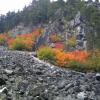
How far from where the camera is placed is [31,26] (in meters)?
130

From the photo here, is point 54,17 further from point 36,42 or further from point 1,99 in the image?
point 1,99

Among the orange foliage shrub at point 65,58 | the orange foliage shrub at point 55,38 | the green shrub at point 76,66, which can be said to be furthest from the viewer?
the orange foliage shrub at point 55,38

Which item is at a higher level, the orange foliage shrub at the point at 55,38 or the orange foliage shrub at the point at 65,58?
the orange foliage shrub at the point at 55,38

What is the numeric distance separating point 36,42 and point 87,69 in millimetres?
45916

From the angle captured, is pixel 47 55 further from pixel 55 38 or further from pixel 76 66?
pixel 55 38

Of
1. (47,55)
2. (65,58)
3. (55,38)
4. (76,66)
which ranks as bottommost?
(76,66)

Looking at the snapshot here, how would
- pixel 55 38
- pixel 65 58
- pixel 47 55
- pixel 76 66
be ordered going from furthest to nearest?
pixel 55 38
pixel 47 55
pixel 65 58
pixel 76 66

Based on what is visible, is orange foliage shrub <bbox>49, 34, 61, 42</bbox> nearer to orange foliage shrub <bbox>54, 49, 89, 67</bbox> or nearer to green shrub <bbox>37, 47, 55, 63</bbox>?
orange foliage shrub <bbox>54, 49, 89, 67</bbox>

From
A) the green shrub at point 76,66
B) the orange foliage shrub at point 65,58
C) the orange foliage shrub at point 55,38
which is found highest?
the orange foliage shrub at point 55,38

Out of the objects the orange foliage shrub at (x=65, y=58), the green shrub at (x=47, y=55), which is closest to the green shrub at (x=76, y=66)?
the orange foliage shrub at (x=65, y=58)

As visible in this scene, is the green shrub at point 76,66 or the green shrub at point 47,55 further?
the green shrub at point 47,55

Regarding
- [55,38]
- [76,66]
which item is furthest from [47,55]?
[55,38]

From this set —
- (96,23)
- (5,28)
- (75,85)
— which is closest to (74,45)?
(96,23)

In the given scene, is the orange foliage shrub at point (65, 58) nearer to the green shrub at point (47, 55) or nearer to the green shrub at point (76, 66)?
the green shrub at point (47, 55)
